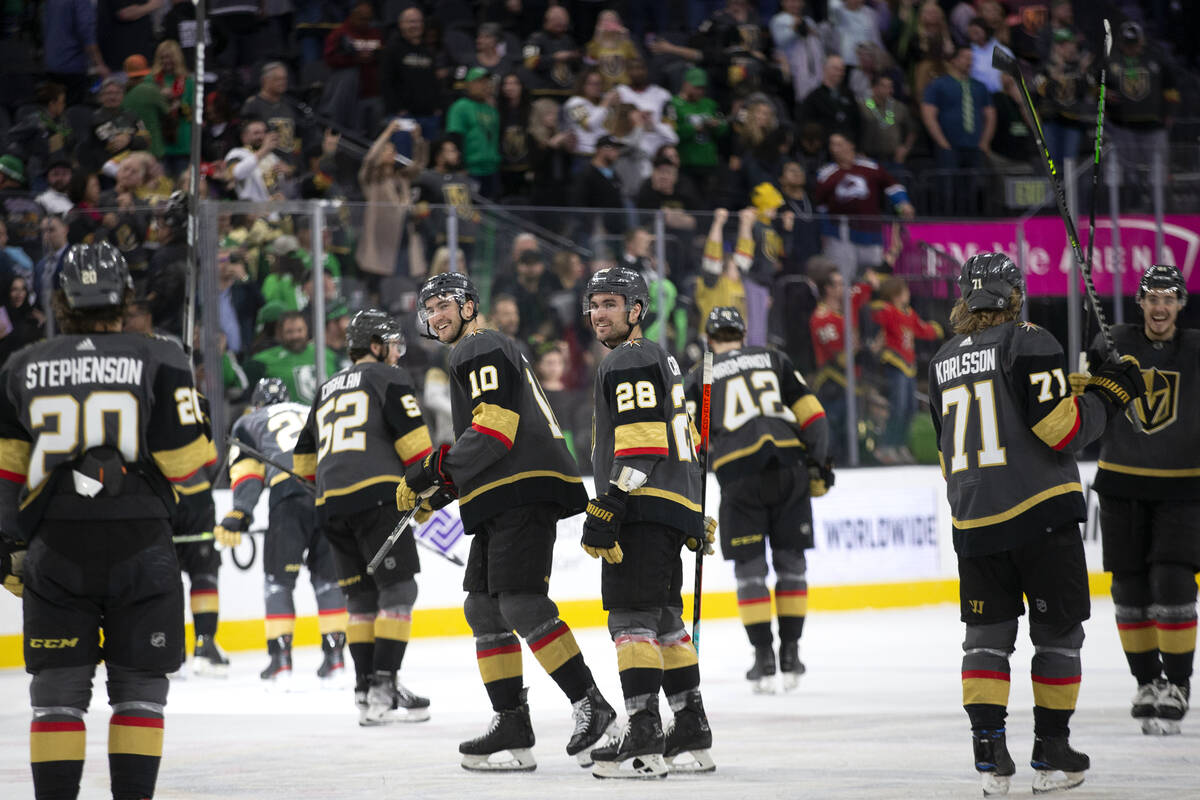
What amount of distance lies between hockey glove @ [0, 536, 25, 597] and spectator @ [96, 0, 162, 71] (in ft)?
28.6

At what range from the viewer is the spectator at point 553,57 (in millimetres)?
12523

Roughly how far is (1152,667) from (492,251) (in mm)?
4965

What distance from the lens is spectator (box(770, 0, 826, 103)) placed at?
1356 cm

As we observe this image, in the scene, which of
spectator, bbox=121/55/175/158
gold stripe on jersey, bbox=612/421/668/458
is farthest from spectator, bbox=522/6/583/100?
gold stripe on jersey, bbox=612/421/668/458

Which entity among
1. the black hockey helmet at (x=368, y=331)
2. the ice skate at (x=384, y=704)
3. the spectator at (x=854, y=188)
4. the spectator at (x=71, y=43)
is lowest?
the ice skate at (x=384, y=704)

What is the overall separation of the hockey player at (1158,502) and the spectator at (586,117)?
656 cm

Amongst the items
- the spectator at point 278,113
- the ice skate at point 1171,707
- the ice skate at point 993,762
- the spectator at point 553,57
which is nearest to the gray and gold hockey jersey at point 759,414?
the ice skate at point 1171,707

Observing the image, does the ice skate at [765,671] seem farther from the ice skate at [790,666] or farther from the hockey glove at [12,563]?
the hockey glove at [12,563]

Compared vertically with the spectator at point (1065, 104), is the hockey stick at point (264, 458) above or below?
below

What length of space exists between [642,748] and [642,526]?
665 millimetres

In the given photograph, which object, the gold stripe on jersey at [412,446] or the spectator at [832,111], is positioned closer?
the gold stripe on jersey at [412,446]

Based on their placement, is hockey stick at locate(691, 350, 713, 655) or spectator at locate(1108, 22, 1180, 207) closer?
hockey stick at locate(691, 350, 713, 655)

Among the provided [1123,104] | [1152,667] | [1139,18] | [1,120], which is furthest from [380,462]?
[1139,18]

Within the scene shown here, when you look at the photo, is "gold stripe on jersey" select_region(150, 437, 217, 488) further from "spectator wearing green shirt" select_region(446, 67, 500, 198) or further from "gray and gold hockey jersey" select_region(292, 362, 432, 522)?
"spectator wearing green shirt" select_region(446, 67, 500, 198)
